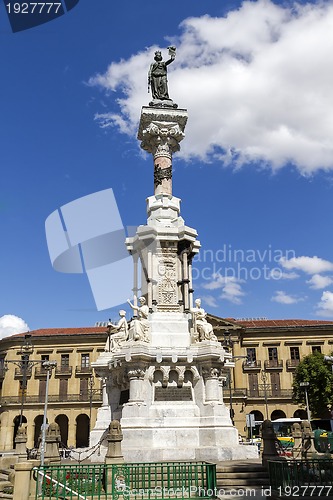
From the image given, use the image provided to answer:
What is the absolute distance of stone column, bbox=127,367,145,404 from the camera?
15.3 metres

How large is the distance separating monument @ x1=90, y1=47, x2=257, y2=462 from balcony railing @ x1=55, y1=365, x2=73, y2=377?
47.6m

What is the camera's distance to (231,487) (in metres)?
12.3

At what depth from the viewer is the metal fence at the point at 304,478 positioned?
927 centimetres

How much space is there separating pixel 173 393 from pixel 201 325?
244cm

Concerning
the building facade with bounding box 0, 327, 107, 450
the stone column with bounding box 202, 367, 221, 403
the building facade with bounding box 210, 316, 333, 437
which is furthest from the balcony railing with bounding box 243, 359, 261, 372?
the stone column with bounding box 202, 367, 221, 403

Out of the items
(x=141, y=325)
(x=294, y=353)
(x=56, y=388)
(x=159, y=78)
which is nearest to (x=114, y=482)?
(x=141, y=325)

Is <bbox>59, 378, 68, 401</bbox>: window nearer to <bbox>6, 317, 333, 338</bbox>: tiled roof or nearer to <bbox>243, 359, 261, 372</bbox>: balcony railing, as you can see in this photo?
<bbox>6, 317, 333, 338</bbox>: tiled roof

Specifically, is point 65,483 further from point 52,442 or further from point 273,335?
point 273,335

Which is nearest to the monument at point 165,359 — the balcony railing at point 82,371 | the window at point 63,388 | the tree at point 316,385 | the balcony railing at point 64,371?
the tree at point 316,385

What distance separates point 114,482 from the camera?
10.1 m

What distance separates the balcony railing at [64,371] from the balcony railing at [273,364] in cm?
2543

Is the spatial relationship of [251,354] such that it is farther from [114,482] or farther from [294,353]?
[114,482]

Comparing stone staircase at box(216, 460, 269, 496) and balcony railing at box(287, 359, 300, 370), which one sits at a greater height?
balcony railing at box(287, 359, 300, 370)

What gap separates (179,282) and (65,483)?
9.76m
